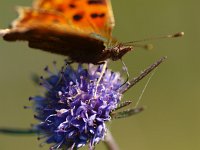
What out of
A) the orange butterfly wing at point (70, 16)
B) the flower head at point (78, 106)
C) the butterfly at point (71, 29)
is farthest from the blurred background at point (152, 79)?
the orange butterfly wing at point (70, 16)

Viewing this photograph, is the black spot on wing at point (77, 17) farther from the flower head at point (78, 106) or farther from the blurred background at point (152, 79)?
the blurred background at point (152, 79)

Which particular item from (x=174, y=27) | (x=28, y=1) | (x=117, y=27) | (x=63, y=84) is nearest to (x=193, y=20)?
(x=174, y=27)

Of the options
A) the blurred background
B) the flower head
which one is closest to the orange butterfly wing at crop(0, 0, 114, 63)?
the flower head

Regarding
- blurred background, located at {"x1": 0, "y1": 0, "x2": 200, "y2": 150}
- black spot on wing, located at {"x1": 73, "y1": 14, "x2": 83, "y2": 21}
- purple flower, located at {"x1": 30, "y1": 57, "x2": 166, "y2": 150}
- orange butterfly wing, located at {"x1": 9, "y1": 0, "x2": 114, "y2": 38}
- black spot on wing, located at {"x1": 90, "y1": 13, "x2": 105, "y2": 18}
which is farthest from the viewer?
blurred background, located at {"x1": 0, "y1": 0, "x2": 200, "y2": 150}

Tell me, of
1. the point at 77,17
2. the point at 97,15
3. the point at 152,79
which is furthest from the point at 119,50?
the point at 152,79

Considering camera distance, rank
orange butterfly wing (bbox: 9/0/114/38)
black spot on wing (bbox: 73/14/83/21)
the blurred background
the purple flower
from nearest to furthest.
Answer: orange butterfly wing (bbox: 9/0/114/38), black spot on wing (bbox: 73/14/83/21), the purple flower, the blurred background

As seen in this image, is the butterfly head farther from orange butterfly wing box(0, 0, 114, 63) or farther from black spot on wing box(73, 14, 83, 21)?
black spot on wing box(73, 14, 83, 21)

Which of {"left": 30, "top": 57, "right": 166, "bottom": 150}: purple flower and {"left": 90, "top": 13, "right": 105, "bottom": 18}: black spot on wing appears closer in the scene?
{"left": 90, "top": 13, "right": 105, "bottom": 18}: black spot on wing
